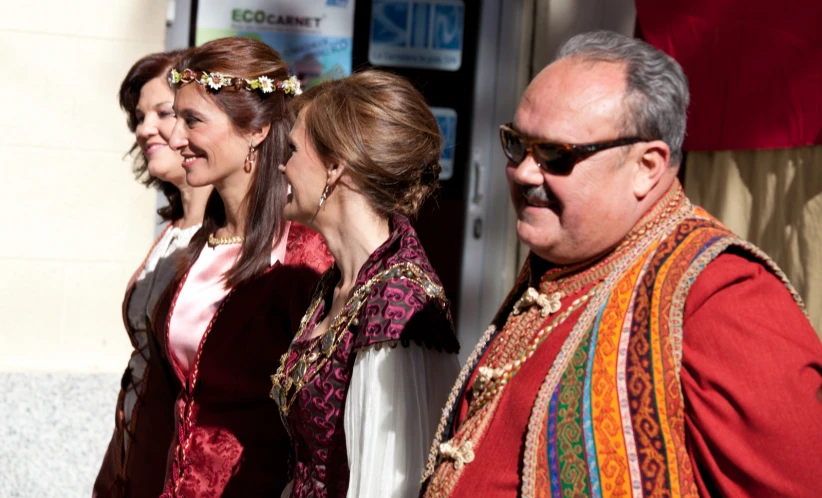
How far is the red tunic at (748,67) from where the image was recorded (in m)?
3.34

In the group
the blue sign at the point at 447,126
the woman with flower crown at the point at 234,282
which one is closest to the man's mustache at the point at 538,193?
the woman with flower crown at the point at 234,282

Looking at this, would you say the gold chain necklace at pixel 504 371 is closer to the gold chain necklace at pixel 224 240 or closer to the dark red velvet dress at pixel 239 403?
the dark red velvet dress at pixel 239 403

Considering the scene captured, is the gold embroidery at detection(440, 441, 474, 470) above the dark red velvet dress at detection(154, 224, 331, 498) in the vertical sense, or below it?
above

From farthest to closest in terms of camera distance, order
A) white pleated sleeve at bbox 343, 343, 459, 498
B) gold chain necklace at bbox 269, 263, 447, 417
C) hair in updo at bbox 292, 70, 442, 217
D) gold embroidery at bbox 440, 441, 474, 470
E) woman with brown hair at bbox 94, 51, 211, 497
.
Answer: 1. woman with brown hair at bbox 94, 51, 211, 497
2. hair in updo at bbox 292, 70, 442, 217
3. gold chain necklace at bbox 269, 263, 447, 417
4. white pleated sleeve at bbox 343, 343, 459, 498
5. gold embroidery at bbox 440, 441, 474, 470

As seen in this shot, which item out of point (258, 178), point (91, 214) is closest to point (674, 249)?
point (258, 178)

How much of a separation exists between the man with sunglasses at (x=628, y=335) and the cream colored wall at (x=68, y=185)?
3.73 m

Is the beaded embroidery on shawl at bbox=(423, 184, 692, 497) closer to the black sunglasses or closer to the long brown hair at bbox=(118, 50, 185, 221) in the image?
the black sunglasses

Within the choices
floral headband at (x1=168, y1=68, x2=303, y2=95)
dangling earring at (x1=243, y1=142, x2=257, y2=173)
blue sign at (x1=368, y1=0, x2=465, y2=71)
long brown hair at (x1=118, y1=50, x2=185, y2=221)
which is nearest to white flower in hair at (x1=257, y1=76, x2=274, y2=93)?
floral headband at (x1=168, y1=68, x2=303, y2=95)

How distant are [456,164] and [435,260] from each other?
1.79ft

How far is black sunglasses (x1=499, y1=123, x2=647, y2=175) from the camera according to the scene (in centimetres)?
160

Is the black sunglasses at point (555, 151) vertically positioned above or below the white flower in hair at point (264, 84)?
above

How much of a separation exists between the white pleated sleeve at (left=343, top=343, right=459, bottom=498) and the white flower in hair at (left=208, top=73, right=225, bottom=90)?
107 cm

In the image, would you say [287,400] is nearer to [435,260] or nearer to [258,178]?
[258,178]

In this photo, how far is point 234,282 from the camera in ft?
9.02
